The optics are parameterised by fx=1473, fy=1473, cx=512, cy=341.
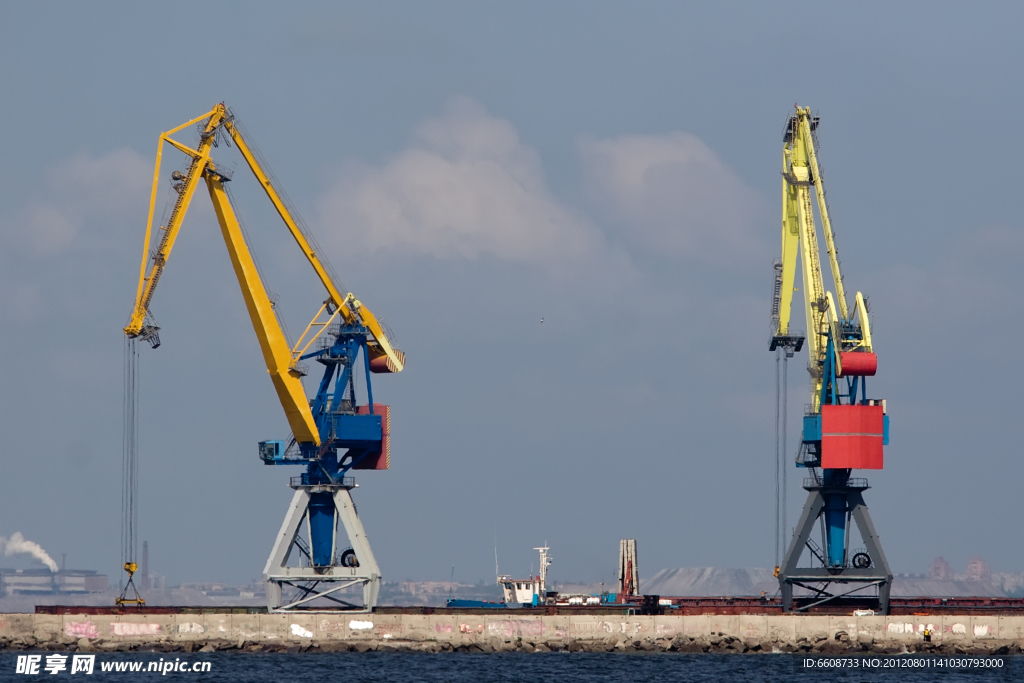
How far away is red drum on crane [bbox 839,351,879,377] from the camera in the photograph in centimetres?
6432

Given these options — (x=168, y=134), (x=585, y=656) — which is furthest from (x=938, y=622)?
(x=168, y=134)

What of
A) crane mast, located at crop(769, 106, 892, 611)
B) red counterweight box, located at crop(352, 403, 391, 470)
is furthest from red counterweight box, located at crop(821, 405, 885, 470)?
red counterweight box, located at crop(352, 403, 391, 470)

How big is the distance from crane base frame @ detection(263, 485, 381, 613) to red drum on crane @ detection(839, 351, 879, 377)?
22.5 metres

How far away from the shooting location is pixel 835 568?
218 ft

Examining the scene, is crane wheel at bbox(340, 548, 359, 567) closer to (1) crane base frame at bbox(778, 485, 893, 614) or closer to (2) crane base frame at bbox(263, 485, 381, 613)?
(2) crane base frame at bbox(263, 485, 381, 613)

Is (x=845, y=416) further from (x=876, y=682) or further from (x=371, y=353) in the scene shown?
(x=371, y=353)

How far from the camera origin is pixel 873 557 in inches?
2601

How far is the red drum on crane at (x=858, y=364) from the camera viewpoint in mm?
64319

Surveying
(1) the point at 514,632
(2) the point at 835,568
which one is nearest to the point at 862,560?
(2) the point at 835,568

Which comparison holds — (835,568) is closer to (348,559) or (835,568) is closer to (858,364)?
(858,364)

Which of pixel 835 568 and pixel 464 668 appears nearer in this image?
pixel 464 668

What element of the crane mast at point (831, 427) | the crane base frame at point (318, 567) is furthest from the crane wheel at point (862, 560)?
the crane base frame at point (318, 567)

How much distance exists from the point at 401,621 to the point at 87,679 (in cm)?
1513

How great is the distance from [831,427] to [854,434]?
1034 millimetres
